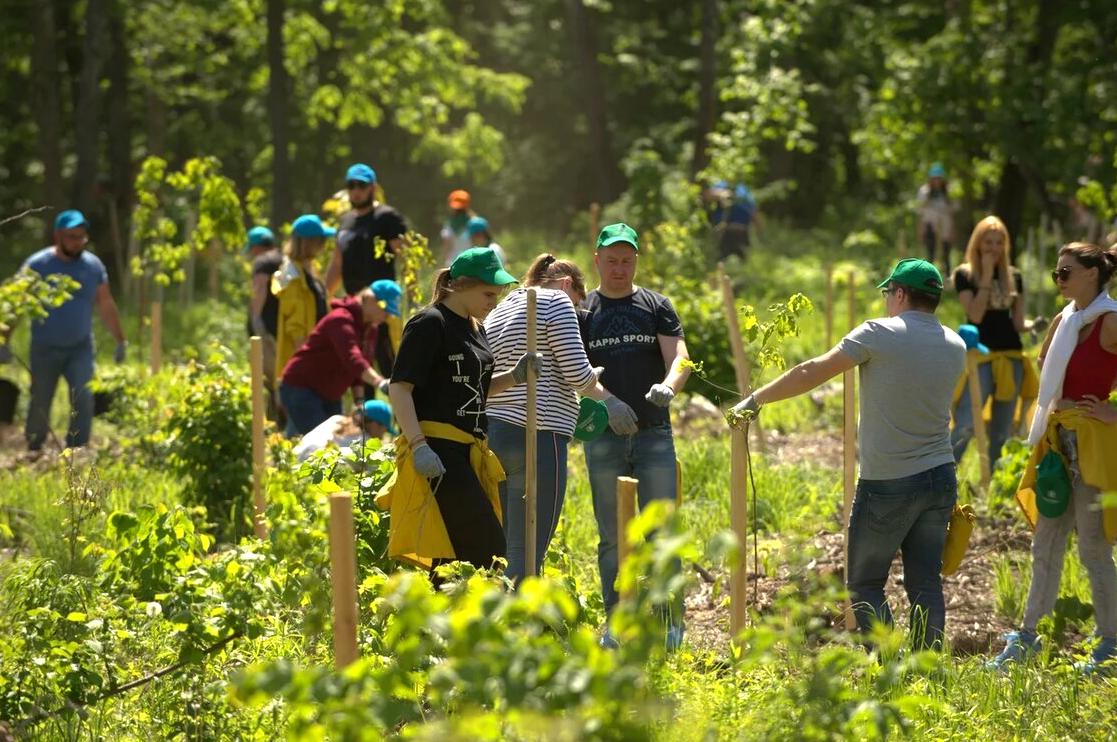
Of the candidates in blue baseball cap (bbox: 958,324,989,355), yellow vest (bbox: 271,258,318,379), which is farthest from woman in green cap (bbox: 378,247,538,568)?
blue baseball cap (bbox: 958,324,989,355)

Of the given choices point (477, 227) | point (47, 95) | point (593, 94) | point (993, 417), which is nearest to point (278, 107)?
point (47, 95)

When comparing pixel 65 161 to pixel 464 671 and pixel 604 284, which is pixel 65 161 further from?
pixel 464 671

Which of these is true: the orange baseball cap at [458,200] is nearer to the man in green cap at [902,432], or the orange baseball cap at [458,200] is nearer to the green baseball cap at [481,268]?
the green baseball cap at [481,268]

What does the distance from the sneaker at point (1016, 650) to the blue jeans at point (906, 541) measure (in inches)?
9.6

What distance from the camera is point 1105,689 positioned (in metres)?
5.14

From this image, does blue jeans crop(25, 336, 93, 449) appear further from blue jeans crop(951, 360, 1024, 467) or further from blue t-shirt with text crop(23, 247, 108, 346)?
blue jeans crop(951, 360, 1024, 467)

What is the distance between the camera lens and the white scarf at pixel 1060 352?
5.82 metres

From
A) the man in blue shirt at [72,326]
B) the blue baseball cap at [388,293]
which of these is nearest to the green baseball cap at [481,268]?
the blue baseball cap at [388,293]

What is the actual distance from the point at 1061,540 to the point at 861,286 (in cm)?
1378

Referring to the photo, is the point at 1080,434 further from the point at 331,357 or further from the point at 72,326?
the point at 72,326

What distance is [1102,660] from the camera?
581cm

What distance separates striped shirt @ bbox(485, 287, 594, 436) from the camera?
18.7 feet

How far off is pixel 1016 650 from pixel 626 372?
185 centimetres

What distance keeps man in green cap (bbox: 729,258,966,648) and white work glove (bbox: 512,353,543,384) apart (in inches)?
28.7
